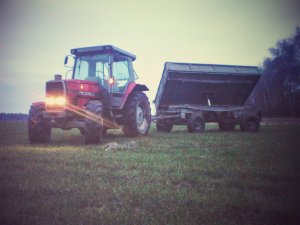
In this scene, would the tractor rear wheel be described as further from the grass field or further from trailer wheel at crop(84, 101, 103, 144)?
the grass field

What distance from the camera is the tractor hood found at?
12516 millimetres

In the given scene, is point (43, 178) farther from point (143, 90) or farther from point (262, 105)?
point (262, 105)

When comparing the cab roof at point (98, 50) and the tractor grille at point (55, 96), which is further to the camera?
the cab roof at point (98, 50)

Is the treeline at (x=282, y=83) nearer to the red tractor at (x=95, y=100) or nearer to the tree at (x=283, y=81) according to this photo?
the tree at (x=283, y=81)

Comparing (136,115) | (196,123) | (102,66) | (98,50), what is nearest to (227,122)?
(196,123)

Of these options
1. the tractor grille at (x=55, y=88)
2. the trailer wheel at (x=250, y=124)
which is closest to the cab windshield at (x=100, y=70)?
the tractor grille at (x=55, y=88)

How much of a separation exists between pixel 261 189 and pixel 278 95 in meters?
37.1

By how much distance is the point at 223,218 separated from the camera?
2.69 m

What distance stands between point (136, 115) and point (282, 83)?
3356cm

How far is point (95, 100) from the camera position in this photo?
27.9 ft

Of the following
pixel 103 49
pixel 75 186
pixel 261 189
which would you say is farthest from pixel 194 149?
pixel 103 49

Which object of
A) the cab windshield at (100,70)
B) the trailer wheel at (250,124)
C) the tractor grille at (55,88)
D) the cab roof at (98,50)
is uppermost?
the cab roof at (98,50)

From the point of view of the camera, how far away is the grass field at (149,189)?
274 centimetres

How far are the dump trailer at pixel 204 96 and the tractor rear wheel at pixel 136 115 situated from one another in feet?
5.60
